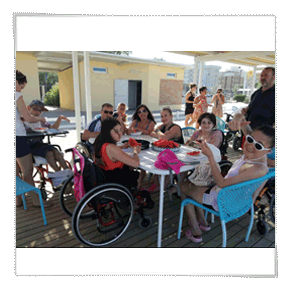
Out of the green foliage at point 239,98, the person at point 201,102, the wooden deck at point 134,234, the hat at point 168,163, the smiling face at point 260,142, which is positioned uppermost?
the green foliage at point 239,98

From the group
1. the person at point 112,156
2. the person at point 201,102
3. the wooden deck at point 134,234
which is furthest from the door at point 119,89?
the person at point 112,156

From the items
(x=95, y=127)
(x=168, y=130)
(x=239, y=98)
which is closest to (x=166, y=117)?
(x=168, y=130)

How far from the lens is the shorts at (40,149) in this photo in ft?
8.28

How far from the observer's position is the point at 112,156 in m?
1.79

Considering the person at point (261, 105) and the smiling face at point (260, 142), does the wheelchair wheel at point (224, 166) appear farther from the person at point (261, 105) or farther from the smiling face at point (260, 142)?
the smiling face at point (260, 142)

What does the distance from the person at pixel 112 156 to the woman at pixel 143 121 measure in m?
1.19

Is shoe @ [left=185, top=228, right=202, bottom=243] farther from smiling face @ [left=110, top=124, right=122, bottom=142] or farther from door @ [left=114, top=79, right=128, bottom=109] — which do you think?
door @ [left=114, top=79, right=128, bottom=109]

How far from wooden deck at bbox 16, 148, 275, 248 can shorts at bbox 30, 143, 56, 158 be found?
645 millimetres

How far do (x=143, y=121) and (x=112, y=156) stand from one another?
155 centimetres

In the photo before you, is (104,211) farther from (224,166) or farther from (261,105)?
(261,105)
